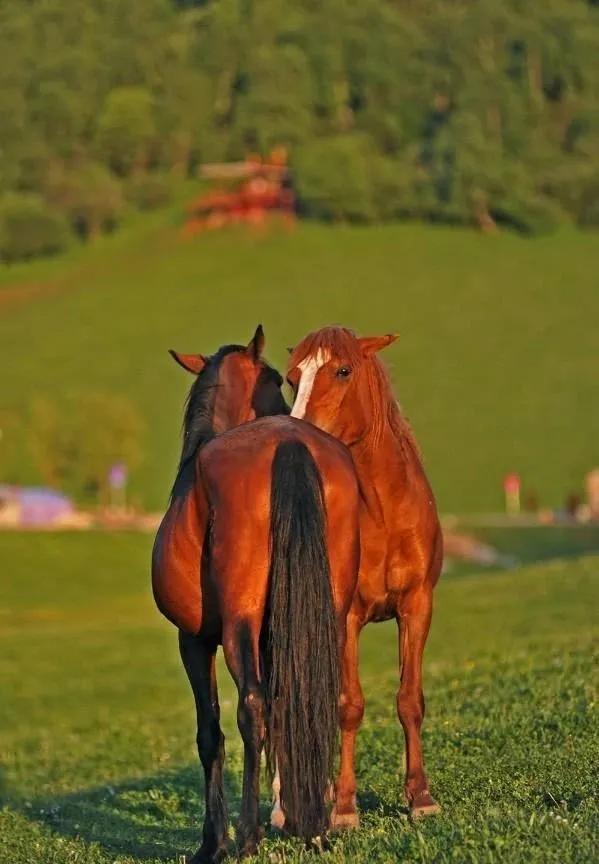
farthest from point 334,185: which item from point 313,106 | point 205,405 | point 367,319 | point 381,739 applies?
point 205,405

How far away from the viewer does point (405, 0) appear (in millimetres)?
116312

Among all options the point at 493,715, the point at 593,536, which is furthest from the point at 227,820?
the point at 593,536

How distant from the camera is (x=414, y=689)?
30.9ft

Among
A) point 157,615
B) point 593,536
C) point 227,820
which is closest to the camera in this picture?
point 227,820

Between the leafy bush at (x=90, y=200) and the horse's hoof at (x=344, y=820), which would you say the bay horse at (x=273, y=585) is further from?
the leafy bush at (x=90, y=200)

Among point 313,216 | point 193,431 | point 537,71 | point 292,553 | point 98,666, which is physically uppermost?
point 537,71

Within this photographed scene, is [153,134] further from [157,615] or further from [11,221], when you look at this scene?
[157,615]

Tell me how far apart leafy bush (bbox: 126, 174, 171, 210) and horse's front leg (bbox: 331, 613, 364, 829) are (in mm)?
91544

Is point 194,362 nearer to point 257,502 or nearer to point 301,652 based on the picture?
point 257,502

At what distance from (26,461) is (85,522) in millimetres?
14009

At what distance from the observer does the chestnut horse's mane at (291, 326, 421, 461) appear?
9266mm

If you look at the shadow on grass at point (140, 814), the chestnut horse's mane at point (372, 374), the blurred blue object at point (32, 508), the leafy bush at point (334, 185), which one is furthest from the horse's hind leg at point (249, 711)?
the leafy bush at point (334, 185)

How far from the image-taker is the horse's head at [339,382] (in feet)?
A: 30.3

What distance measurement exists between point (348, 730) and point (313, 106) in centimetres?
9945
